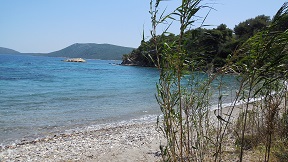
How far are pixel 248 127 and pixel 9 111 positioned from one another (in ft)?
41.2

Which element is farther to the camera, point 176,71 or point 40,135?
point 40,135

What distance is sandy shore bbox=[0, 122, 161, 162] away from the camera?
7318 mm

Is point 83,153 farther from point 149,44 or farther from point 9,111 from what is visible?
point 9,111

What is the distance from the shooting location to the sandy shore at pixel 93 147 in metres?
7.32

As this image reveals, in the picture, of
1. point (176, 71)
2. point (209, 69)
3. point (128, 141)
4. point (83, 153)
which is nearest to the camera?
point (176, 71)

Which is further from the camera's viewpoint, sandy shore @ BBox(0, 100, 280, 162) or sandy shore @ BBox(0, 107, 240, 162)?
sandy shore @ BBox(0, 107, 240, 162)

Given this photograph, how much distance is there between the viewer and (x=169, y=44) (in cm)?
348

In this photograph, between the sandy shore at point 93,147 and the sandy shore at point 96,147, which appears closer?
the sandy shore at point 96,147

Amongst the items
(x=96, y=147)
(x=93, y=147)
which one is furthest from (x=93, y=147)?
(x=96, y=147)

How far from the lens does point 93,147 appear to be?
8.45 m

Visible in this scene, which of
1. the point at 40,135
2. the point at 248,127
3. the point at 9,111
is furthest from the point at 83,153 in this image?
the point at 9,111

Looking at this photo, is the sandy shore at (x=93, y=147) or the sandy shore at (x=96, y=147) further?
the sandy shore at (x=93, y=147)

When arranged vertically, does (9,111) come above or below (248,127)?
below

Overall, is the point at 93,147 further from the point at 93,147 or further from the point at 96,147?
the point at 96,147
